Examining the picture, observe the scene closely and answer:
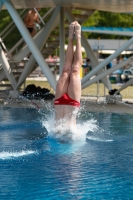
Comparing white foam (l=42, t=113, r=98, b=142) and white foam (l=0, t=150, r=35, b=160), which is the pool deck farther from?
white foam (l=0, t=150, r=35, b=160)

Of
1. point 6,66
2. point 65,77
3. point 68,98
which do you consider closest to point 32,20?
A: point 6,66

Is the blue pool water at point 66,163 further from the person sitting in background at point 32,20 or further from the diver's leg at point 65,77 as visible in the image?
the person sitting in background at point 32,20

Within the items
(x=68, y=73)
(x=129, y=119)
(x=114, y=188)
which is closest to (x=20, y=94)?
(x=129, y=119)

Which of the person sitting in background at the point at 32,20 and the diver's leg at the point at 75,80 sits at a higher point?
the person sitting in background at the point at 32,20

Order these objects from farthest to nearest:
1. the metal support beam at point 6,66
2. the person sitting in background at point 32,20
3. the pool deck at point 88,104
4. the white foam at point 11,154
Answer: the person sitting in background at point 32,20
the metal support beam at point 6,66
the pool deck at point 88,104
the white foam at point 11,154

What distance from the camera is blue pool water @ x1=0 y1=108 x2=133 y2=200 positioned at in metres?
7.59

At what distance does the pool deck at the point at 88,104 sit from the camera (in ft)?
59.5

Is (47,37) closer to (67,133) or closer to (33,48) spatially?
(33,48)

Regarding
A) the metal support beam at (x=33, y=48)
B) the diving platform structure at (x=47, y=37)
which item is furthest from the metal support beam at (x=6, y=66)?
the metal support beam at (x=33, y=48)

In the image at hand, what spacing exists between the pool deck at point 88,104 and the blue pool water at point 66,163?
378 cm

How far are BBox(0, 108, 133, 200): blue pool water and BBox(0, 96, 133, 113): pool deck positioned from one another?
3.78 meters

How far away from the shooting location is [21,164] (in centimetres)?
909

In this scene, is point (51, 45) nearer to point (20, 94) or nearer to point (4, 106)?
point (20, 94)

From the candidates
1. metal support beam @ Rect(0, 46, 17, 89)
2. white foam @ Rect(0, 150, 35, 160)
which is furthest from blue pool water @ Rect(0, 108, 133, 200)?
metal support beam @ Rect(0, 46, 17, 89)
